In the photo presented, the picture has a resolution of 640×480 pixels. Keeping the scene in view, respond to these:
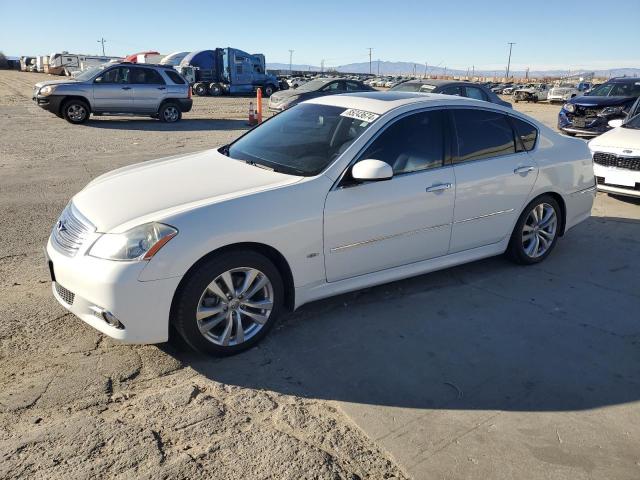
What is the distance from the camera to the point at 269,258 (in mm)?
3658

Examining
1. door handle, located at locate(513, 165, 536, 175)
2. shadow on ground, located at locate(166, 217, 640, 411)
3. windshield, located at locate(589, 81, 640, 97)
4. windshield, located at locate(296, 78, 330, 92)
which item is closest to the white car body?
shadow on ground, located at locate(166, 217, 640, 411)

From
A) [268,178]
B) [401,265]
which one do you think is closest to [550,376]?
[401,265]

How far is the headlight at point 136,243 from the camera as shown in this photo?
10.4ft

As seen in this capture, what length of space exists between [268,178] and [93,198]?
1221 mm

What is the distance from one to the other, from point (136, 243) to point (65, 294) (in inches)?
27.9

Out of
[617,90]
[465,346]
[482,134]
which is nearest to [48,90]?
[482,134]

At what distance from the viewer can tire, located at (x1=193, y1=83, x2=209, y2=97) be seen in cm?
3456

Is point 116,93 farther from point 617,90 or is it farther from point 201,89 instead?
point 201,89

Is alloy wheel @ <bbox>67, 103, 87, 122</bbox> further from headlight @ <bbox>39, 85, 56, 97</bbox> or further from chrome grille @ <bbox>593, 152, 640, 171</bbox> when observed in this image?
chrome grille @ <bbox>593, 152, 640, 171</bbox>

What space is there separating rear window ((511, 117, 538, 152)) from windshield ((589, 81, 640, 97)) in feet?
36.7

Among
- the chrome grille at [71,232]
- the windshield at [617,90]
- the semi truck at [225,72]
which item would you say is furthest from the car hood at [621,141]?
the semi truck at [225,72]

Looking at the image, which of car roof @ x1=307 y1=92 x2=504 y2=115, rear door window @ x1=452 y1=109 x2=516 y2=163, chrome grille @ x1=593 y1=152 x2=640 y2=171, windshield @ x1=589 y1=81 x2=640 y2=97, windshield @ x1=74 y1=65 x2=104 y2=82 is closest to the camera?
car roof @ x1=307 y1=92 x2=504 y2=115

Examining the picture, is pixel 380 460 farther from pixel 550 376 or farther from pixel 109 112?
pixel 109 112

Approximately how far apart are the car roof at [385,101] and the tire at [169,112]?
43.0 ft
